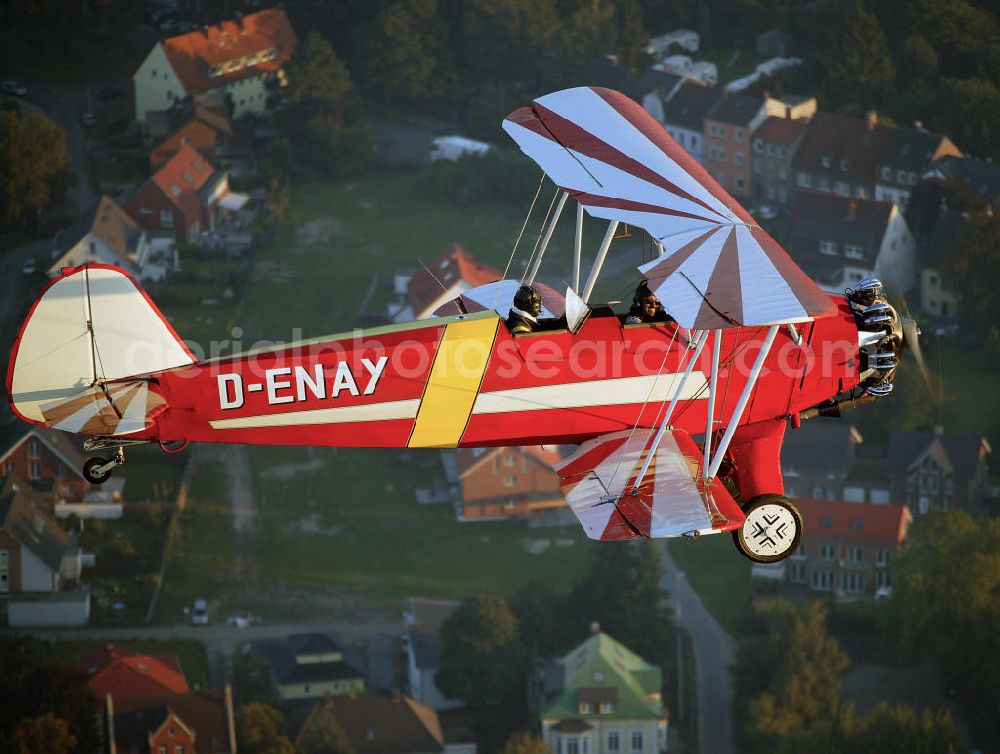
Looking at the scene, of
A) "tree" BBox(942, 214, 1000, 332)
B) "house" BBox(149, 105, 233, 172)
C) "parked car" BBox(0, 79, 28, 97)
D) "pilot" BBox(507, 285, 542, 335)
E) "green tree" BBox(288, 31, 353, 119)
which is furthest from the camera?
"parked car" BBox(0, 79, 28, 97)

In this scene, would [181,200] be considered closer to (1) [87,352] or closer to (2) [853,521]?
(2) [853,521]

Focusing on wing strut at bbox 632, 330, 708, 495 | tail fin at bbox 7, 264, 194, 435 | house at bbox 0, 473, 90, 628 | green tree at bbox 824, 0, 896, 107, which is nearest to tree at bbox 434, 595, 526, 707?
house at bbox 0, 473, 90, 628

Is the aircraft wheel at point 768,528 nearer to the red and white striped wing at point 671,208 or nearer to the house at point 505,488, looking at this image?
the red and white striped wing at point 671,208

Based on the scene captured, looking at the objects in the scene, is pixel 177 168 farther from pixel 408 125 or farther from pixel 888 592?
pixel 888 592

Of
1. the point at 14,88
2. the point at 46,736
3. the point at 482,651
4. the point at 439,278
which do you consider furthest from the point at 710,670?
the point at 14,88

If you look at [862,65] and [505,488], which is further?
[862,65]

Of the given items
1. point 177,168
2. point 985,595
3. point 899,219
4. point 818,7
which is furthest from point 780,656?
point 818,7

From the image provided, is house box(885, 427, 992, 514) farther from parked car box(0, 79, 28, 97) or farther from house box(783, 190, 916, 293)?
parked car box(0, 79, 28, 97)
